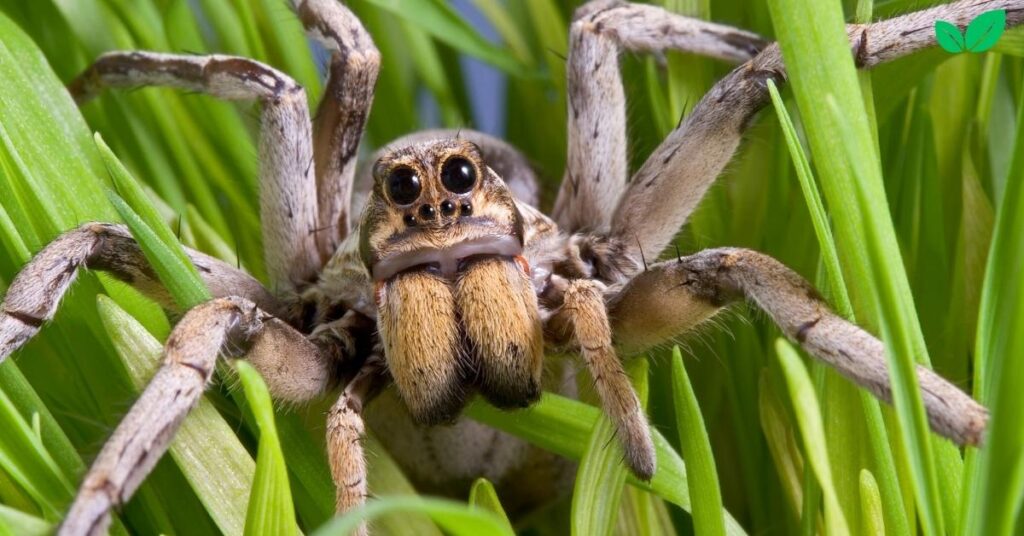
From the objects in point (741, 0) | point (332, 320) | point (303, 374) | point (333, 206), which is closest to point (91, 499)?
point (303, 374)

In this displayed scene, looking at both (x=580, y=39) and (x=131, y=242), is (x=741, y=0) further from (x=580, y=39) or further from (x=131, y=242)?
(x=131, y=242)

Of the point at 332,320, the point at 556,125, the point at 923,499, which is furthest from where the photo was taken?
the point at 556,125

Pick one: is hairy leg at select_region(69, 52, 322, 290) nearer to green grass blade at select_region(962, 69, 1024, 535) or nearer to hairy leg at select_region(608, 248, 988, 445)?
hairy leg at select_region(608, 248, 988, 445)

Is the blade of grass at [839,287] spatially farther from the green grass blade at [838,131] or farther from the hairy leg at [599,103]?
the hairy leg at [599,103]

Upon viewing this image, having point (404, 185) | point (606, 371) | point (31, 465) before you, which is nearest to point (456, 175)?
point (404, 185)

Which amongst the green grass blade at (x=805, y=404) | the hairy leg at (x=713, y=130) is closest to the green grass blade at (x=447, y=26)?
the hairy leg at (x=713, y=130)
